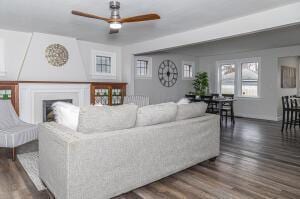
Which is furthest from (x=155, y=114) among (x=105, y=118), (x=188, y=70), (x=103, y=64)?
(x=188, y=70)

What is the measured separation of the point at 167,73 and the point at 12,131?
564cm

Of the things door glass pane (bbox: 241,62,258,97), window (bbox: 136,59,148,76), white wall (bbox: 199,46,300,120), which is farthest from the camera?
door glass pane (bbox: 241,62,258,97)

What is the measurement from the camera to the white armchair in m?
3.33

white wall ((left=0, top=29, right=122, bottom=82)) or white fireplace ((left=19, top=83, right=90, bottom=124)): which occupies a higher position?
white wall ((left=0, top=29, right=122, bottom=82))

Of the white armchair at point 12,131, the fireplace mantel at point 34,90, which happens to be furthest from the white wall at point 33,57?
the white armchair at point 12,131

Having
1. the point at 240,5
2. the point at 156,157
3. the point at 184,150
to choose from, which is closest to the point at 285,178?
the point at 184,150

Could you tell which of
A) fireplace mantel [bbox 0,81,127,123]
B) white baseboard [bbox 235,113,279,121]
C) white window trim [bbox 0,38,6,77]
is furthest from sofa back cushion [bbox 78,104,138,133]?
white baseboard [bbox 235,113,279,121]

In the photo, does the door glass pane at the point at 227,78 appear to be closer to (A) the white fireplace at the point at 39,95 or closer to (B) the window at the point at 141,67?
(B) the window at the point at 141,67

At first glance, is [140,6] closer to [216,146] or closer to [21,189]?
[216,146]

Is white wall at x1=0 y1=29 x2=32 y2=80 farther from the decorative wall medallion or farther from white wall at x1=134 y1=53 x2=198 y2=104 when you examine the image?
white wall at x1=134 y1=53 x2=198 y2=104

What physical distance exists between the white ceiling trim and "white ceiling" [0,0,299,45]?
0.15m

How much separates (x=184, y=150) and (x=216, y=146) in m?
0.77

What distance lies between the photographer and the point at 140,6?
3.44 meters

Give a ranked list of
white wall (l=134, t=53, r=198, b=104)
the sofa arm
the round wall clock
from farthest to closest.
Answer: the round wall clock → white wall (l=134, t=53, r=198, b=104) → the sofa arm
